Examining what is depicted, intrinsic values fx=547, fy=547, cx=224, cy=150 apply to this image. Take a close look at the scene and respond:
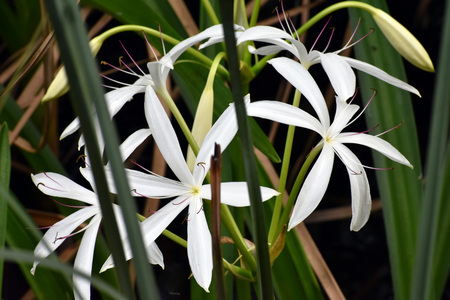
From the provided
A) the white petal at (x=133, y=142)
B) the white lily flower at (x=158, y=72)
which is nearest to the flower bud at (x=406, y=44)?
the white lily flower at (x=158, y=72)

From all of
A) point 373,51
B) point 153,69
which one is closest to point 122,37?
point 373,51

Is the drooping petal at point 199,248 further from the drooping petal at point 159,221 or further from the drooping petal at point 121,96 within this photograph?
the drooping petal at point 121,96

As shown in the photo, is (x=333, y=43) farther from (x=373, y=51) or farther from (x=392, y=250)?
(x=392, y=250)

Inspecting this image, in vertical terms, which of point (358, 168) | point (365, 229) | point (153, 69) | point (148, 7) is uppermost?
point (148, 7)

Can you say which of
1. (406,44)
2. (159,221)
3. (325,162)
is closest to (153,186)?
(159,221)

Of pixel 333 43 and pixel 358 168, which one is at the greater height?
pixel 333 43

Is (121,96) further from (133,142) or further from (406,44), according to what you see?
(406,44)
